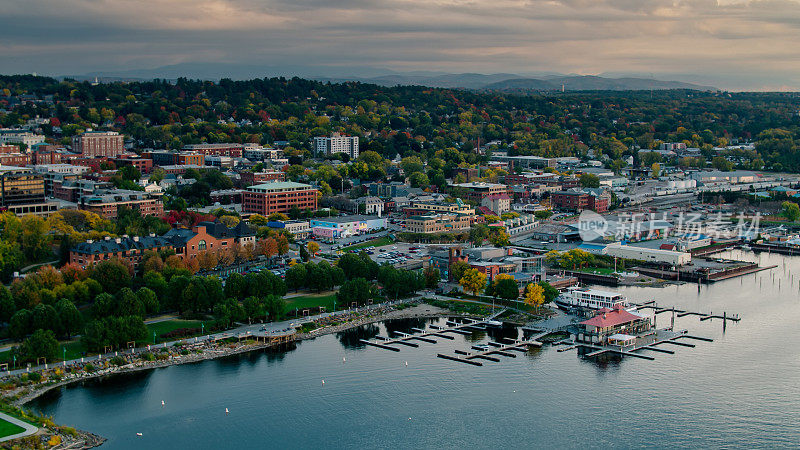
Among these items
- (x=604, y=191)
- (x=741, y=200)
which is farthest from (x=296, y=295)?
(x=741, y=200)

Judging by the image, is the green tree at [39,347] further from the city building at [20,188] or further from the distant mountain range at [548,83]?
the distant mountain range at [548,83]

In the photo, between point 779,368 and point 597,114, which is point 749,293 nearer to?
point 779,368

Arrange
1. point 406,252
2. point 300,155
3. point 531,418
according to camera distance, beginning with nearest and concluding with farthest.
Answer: point 531,418 < point 406,252 < point 300,155

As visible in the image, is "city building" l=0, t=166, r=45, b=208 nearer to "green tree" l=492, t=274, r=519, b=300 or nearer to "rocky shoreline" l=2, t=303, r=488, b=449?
"rocky shoreline" l=2, t=303, r=488, b=449

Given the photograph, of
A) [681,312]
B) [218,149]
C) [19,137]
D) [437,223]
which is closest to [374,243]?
[437,223]

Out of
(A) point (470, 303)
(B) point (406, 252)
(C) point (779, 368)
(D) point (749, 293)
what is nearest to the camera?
(C) point (779, 368)

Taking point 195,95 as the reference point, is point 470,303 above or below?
below

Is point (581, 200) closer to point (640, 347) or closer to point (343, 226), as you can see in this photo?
point (343, 226)
